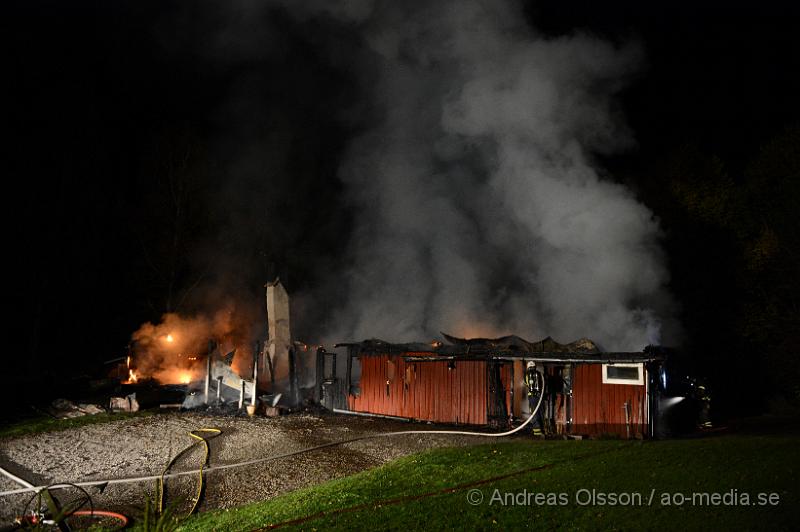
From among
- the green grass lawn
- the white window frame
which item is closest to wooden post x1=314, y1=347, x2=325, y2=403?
the green grass lawn

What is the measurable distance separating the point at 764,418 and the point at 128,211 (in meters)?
38.8

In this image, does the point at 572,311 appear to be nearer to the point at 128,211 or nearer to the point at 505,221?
the point at 505,221

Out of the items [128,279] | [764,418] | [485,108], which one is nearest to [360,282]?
[485,108]

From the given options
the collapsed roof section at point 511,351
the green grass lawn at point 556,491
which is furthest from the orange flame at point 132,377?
the green grass lawn at point 556,491

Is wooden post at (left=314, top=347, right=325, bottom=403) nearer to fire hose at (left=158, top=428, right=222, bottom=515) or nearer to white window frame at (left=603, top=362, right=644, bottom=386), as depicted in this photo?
fire hose at (left=158, top=428, right=222, bottom=515)

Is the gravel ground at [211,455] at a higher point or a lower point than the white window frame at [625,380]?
lower

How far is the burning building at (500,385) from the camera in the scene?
591 inches

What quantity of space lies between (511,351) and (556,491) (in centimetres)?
853

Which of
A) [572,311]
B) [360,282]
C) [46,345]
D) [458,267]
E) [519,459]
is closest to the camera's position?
[519,459]

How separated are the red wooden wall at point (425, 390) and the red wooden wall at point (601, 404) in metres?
2.98

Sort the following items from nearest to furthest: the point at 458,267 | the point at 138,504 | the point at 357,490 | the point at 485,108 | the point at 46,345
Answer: the point at 357,490 < the point at 138,504 < the point at 485,108 < the point at 458,267 < the point at 46,345

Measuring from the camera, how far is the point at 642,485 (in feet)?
27.5

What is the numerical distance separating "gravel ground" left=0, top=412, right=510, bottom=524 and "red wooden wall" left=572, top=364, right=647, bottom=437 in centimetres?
293

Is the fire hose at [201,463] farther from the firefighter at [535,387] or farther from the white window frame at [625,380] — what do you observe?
the white window frame at [625,380]
